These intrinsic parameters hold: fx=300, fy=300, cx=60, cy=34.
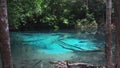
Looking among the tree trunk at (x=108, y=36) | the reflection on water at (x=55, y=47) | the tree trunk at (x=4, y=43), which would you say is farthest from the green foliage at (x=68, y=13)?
the tree trunk at (x=4, y=43)

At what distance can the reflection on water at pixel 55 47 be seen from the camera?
995cm

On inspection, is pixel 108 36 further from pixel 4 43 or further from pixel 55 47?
pixel 55 47

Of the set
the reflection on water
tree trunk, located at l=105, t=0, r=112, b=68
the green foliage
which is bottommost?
the reflection on water

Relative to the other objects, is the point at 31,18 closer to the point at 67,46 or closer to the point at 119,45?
the point at 67,46

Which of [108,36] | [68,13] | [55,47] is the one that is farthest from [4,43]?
[68,13]

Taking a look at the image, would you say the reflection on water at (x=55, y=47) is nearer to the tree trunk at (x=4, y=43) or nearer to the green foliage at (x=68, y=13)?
the green foliage at (x=68, y=13)

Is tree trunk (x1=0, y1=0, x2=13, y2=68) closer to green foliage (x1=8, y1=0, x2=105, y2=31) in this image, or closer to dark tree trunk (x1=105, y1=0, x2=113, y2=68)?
dark tree trunk (x1=105, y1=0, x2=113, y2=68)

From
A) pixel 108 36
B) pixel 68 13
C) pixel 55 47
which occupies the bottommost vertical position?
pixel 55 47

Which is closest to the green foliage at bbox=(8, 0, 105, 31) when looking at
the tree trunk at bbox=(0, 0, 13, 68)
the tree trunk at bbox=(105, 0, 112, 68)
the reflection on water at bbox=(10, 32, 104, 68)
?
the reflection on water at bbox=(10, 32, 104, 68)

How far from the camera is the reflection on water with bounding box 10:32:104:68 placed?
32.6 feet

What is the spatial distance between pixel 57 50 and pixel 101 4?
612cm

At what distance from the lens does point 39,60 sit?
377 inches

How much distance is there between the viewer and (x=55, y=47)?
1141 cm

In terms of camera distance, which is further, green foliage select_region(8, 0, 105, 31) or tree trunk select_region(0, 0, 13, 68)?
green foliage select_region(8, 0, 105, 31)
